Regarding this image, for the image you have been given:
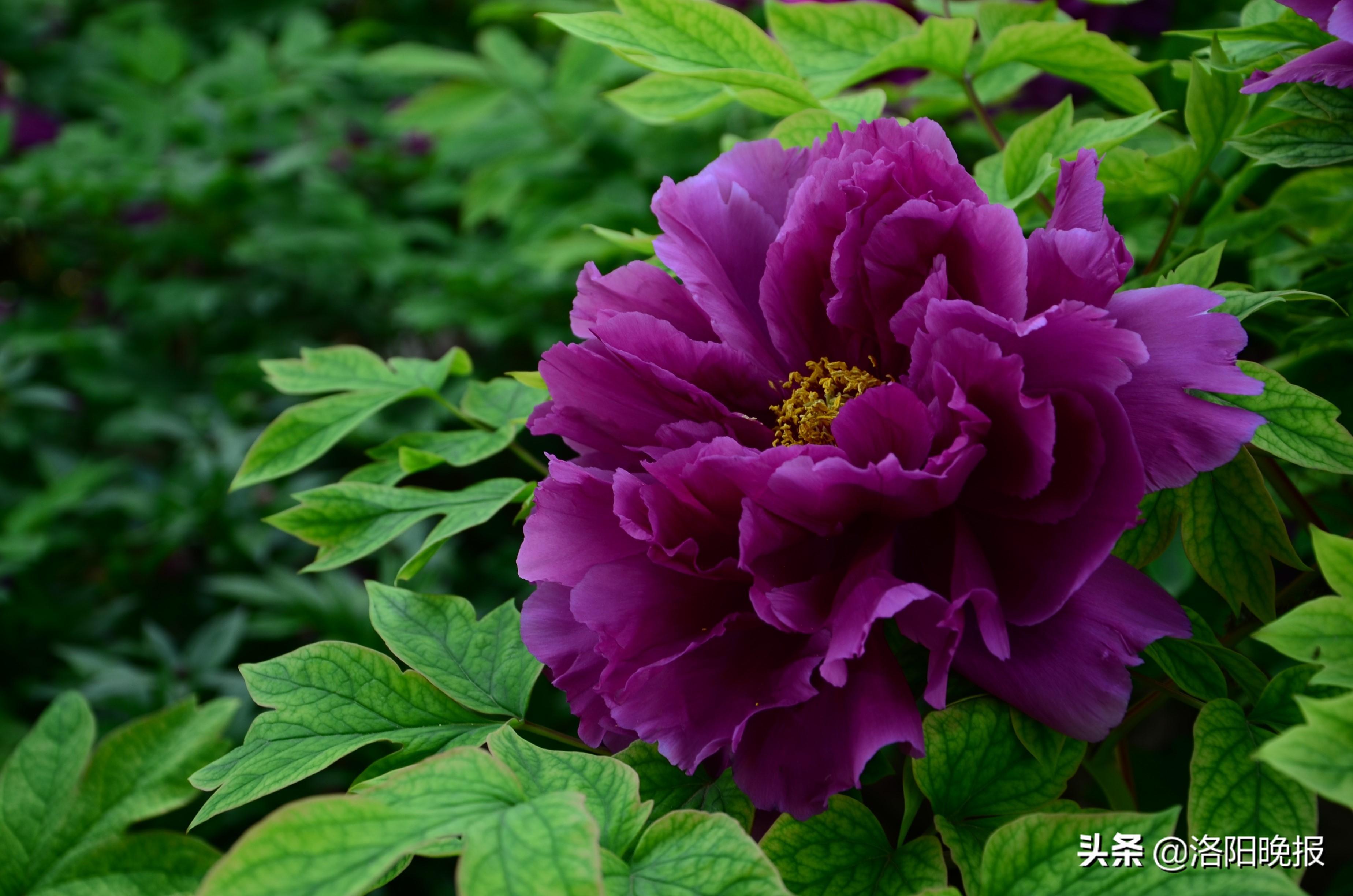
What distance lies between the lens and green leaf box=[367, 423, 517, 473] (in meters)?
0.65

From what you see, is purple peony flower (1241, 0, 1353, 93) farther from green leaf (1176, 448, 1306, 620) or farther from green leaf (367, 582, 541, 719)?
green leaf (367, 582, 541, 719)

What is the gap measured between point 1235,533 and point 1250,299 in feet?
0.37

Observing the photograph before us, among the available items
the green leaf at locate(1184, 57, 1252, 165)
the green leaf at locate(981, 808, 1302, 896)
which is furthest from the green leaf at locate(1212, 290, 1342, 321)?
the green leaf at locate(981, 808, 1302, 896)

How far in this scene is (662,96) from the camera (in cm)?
74

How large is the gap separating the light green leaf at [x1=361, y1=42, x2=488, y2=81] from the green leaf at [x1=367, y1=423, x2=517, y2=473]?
3.31 ft

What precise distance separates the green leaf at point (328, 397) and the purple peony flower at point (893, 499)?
10.3 inches

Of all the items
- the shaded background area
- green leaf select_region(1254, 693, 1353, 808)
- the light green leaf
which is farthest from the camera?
the light green leaf

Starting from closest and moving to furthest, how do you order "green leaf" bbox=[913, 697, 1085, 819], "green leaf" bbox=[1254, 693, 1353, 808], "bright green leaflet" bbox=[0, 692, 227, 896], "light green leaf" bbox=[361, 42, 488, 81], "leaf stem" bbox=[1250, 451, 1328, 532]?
"green leaf" bbox=[1254, 693, 1353, 808] → "green leaf" bbox=[913, 697, 1085, 819] → "leaf stem" bbox=[1250, 451, 1328, 532] → "bright green leaflet" bbox=[0, 692, 227, 896] → "light green leaf" bbox=[361, 42, 488, 81]

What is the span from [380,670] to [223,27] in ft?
7.32

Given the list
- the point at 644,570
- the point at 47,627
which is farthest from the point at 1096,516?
the point at 47,627

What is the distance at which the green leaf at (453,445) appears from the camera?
0.65 metres

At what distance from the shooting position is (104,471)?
5.27 feet

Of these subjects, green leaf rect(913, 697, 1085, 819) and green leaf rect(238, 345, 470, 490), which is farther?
green leaf rect(238, 345, 470, 490)

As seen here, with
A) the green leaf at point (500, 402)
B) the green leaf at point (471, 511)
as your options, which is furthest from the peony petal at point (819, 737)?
the green leaf at point (500, 402)
